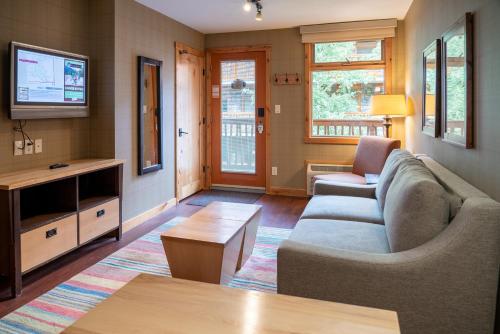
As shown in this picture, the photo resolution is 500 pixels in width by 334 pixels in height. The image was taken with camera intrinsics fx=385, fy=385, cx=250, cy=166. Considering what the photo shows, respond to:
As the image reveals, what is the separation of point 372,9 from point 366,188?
2.36m

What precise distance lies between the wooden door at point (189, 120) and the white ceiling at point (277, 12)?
0.51 meters

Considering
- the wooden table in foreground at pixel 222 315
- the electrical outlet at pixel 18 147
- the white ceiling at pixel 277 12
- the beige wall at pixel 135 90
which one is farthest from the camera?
the white ceiling at pixel 277 12

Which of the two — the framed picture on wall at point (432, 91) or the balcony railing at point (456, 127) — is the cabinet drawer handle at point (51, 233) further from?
the framed picture on wall at point (432, 91)

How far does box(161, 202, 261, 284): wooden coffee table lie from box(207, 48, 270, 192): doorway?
10.1 ft

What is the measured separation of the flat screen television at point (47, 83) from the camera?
9.42 feet

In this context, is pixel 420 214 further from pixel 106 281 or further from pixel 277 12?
pixel 277 12

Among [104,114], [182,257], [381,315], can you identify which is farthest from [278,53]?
[381,315]

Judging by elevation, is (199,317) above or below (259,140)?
below

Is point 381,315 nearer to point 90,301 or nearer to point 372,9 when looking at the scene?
point 90,301

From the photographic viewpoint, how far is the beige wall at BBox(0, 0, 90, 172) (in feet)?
9.59

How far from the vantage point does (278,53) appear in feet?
18.3

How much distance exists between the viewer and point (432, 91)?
304 centimetres

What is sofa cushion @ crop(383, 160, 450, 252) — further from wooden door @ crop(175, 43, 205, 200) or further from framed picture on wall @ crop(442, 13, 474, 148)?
wooden door @ crop(175, 43, 205, 200)

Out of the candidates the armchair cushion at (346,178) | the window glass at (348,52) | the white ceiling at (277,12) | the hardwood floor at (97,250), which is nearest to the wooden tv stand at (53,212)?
the hardwood floor at (97,250)
